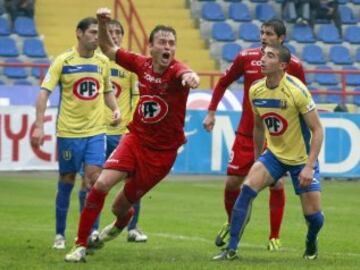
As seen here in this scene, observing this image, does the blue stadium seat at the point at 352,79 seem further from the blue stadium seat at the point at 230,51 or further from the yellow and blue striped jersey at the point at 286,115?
the yellow and blue striped jersey at the point at 286,115

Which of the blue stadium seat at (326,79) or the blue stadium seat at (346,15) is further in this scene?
the blue stadium seat at (346,15)

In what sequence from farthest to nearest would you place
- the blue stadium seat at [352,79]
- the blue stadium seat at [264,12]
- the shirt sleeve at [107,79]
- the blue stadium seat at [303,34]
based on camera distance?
the blue stadium seat at [264,12]
the blue stadium seat at [303,34]
the blue stadium seat at [352,79]
the shirt sleeve at [107,79]

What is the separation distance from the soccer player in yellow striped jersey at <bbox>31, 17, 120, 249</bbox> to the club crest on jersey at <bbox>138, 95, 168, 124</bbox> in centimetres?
154

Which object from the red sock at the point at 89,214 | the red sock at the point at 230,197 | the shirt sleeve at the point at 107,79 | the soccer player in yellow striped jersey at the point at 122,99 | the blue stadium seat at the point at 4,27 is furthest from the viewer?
the blue stadium seat at the point at 4,27

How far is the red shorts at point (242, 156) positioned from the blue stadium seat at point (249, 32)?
63.4ft

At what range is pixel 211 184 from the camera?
24.5 metres

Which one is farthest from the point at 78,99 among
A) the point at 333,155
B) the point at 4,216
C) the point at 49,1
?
the point at 49,1

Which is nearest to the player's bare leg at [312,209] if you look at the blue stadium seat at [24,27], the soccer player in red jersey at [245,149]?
the soccer player in red jersey at [245,149]

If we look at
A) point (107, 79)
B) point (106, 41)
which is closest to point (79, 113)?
point (107, 79)

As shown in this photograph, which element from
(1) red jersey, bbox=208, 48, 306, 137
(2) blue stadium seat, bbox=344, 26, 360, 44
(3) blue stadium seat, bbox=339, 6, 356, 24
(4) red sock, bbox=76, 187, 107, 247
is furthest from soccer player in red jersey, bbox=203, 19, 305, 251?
(3) blue stadium seat, bbox=339, 6, 356, 24

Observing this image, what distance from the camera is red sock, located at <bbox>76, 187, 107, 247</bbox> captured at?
37.2 ft

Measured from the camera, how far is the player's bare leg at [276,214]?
13359 millimetres

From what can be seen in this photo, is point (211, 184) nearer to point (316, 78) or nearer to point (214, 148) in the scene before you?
point (214, 148)

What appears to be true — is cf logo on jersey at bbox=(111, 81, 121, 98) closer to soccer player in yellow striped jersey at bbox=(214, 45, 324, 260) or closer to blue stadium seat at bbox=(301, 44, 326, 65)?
soccer player in yellow striped jersey at bbox=(214, 45, 324, 260)
